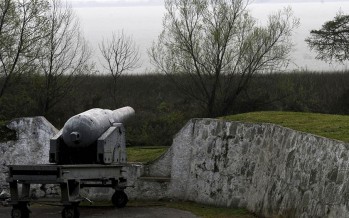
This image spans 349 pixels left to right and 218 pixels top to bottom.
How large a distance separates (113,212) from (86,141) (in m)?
1.83

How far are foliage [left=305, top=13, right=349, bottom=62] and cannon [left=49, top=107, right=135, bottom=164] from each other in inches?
999

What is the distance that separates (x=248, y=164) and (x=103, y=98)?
29926 millimetres

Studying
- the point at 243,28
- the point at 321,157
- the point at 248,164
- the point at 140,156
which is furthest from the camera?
the point at 243,28

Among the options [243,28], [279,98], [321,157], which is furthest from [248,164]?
[279,98]

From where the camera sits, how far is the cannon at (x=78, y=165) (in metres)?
11.7

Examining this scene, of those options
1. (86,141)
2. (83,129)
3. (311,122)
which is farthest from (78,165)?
(311,122)

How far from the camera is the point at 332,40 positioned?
122 ft

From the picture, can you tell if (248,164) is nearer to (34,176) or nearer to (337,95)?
(34,176)

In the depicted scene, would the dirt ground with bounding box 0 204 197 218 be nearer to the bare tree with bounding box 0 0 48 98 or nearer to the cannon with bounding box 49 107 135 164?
the cannon with bounding box 49 107 135 164

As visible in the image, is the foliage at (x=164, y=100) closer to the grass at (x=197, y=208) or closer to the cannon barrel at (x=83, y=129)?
the grass at (x=197, y=208)

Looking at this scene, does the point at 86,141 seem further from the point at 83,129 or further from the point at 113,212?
the point at 113,212

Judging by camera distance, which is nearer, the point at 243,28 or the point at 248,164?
the point at 248,164

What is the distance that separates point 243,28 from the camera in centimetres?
3494

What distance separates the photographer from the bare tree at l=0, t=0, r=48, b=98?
29656 mm
